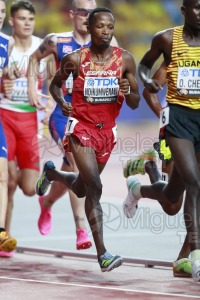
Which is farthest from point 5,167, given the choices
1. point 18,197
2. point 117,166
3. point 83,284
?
point 117,166

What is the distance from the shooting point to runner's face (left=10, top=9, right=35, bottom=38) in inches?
458

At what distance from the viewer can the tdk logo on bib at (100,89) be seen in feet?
28.0

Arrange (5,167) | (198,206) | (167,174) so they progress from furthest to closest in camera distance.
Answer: (5,167)
(167,174)
(198,206)

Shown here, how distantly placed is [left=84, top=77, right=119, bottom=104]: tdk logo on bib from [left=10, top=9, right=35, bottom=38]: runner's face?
326 centimetres

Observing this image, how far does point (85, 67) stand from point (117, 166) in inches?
444

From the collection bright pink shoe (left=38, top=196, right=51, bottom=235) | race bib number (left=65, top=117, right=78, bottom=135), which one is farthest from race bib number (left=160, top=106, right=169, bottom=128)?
bright pink shoe (left=38, top=196, right=51, bottom=235)

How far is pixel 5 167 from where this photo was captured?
9961 millimetres

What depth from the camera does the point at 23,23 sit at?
11.7 m

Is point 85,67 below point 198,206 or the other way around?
the other way around

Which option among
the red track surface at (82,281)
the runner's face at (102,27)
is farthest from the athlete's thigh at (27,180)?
the runner's face at (102,27)

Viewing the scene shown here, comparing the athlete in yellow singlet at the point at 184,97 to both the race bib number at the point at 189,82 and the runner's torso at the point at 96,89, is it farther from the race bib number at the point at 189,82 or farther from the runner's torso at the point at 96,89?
the runner's torso at the point at 96,89

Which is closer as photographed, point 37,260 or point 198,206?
point 198,206

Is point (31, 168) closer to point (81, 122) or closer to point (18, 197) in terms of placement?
point (81, 122)

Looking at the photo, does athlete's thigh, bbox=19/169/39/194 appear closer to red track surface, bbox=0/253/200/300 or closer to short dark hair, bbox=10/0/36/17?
red track surface, bbox=0/253/200/300
